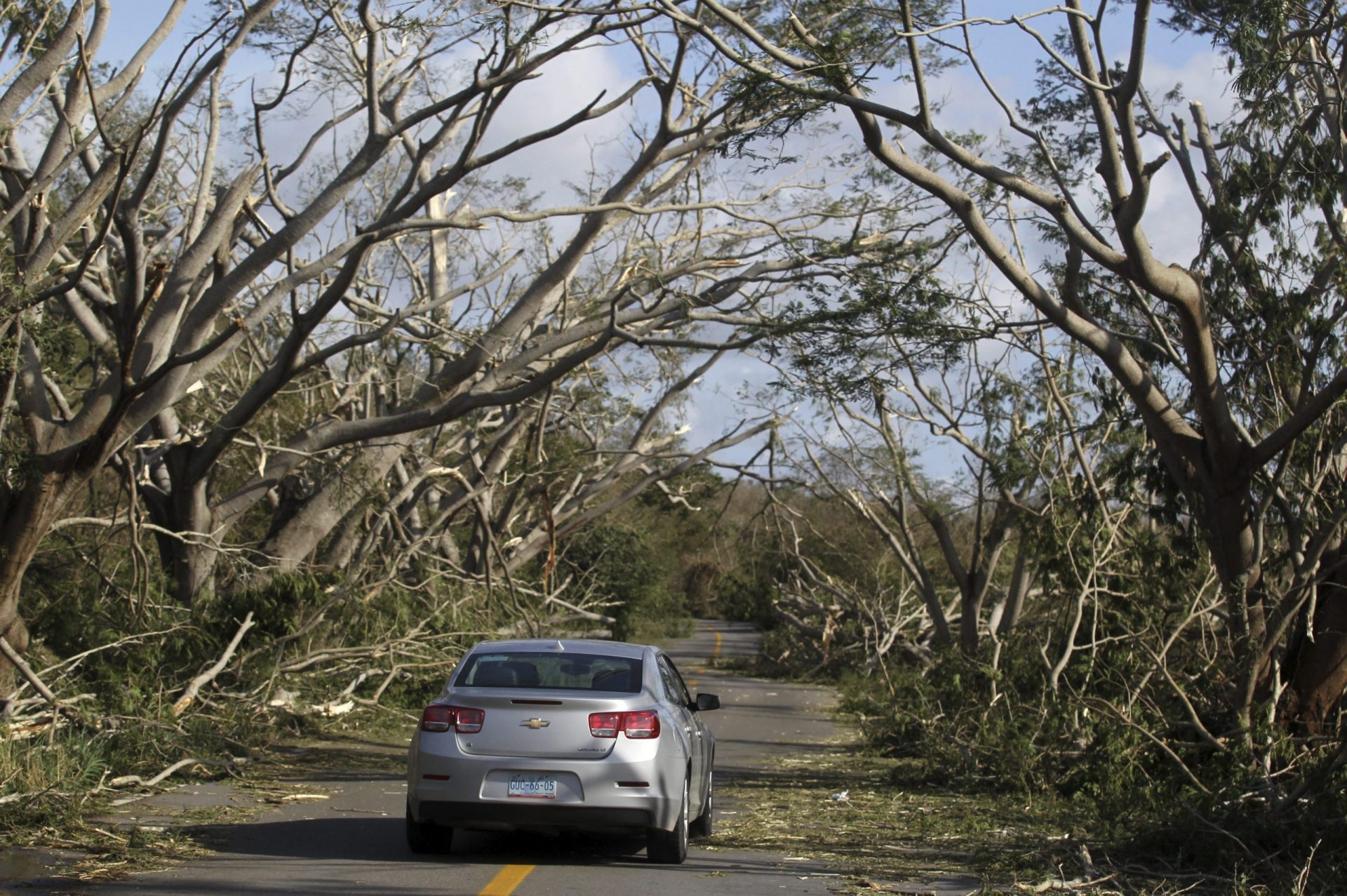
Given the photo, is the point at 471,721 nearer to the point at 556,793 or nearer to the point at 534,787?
the point at 534,787

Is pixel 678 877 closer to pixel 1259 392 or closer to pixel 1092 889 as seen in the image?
pixel 1092 889

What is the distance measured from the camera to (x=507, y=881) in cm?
784

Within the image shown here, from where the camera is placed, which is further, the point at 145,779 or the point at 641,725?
the point at 145,779

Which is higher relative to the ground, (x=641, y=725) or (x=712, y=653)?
(x=641, y=725)

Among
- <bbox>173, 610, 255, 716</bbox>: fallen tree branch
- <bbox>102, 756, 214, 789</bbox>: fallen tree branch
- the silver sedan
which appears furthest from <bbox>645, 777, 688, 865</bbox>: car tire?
<bbox>173, 610, 255, 716</bbox>: fallen tree branch

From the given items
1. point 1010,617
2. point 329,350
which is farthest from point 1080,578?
point 329,350

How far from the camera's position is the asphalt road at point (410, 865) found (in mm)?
7520

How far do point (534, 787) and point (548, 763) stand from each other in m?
0.16

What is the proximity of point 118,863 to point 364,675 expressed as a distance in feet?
30.0

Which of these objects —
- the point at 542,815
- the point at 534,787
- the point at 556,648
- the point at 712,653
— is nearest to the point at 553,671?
the point at 556,648

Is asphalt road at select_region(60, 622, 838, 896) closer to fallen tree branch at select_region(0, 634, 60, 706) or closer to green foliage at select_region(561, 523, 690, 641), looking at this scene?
fallen tree branch at select_region(0, 634, 60, 706)

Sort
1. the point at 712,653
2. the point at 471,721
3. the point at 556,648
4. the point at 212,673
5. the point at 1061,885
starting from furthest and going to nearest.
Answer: the point at 712,653 < the point at 212,673 < the point at 556,648 < the point at 471,721 < the point at 1061,885

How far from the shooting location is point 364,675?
17016 millimetres

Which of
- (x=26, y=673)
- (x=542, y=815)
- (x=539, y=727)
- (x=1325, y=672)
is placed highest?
(x=1325, y=672)
